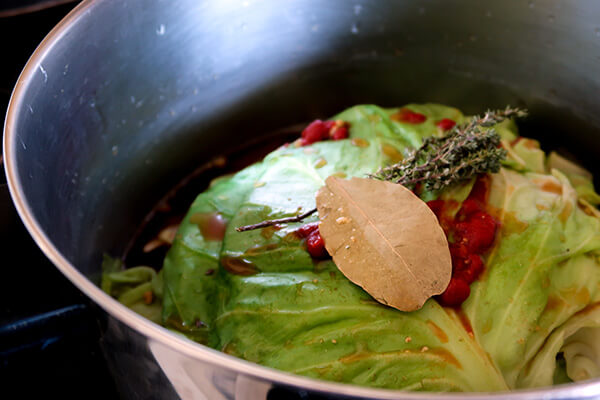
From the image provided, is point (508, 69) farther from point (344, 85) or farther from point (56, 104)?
point (56, 104)

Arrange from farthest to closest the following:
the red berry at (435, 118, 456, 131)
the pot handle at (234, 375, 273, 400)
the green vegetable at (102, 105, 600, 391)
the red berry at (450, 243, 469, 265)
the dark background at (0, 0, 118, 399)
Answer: the red berry at (435, 118, 456, 131) → the dark background at (0, 0, 118, 399) → the red berry at (450, 243, 469, 265) → the green vegetable at (102, 105, 600, 391) → the pot handle at (234, 375, 273, 400)

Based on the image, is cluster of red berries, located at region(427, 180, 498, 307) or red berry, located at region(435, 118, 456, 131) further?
red berry, located at region(435, 118, 456, 131)

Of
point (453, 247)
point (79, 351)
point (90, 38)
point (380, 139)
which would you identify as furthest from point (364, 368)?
point (90, 38)

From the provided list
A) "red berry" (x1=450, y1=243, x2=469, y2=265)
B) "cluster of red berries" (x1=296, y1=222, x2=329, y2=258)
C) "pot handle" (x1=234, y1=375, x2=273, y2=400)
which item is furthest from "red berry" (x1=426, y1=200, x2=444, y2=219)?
"pot handle" (x1=234, y1=375, x2=273, y2=400)

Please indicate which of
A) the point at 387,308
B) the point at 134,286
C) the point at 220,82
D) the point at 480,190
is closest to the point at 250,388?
the point at 387,308

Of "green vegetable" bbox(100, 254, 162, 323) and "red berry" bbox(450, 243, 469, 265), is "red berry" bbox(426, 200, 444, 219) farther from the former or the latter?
"green vegetable" bbox(100, 254, 162, 323)
